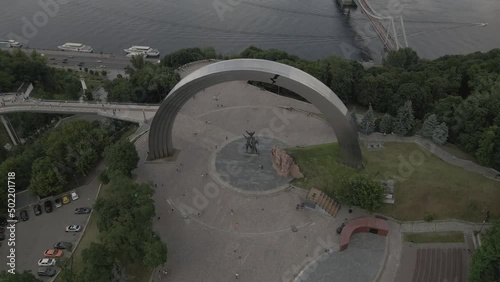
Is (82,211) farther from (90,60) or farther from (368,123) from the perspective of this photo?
(90,60)

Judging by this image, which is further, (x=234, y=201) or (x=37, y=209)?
(x=37, y=209)

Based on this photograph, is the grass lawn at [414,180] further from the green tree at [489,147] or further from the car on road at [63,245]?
the car on road at [63,245]

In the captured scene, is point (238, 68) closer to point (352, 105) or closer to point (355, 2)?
point (352, 105)

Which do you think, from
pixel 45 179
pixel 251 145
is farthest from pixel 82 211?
pixel 251 145

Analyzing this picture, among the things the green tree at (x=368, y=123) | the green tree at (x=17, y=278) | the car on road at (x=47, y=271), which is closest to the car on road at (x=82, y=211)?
the car on road at (x=47, y=271)

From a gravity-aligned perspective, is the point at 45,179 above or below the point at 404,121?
below

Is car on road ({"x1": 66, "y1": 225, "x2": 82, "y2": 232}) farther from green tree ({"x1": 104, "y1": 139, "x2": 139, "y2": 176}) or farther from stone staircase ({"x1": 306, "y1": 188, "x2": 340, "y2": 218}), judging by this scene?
stone staircase ({"x1": 306, "y1": 188, "x2": 340, "y2": 218})

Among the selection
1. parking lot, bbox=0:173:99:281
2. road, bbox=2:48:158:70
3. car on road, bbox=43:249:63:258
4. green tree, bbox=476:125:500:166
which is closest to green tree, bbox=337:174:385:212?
green tree, bbox=476:125:500:166
